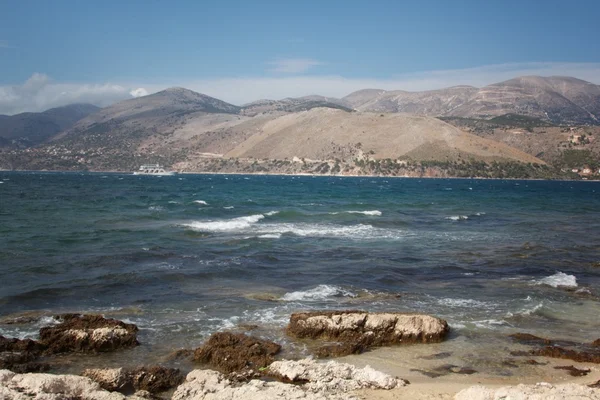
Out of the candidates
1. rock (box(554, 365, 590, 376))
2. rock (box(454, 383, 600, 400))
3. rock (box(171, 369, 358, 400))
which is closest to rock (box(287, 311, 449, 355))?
rock (box(554, 365, 590, 376))

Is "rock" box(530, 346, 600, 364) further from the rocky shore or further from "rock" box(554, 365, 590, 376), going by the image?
"rock" box(554, 365, 590, 376)

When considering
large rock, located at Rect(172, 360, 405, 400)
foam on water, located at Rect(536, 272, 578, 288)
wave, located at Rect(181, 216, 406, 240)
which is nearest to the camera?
large rock, located at Rect(172, 360, 405, 400)

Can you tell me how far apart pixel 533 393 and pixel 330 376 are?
3.50m

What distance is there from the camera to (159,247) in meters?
26.9

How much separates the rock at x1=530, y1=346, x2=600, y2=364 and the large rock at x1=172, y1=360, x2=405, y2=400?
15.2ft

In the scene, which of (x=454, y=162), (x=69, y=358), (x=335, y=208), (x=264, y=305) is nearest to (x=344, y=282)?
(x=264, y=305)

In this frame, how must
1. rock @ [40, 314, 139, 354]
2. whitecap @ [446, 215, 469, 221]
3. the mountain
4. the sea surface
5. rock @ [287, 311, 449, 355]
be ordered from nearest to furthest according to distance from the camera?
rock @ [40, 314, 139, 354]
rock @ [287, 311, 449, 355]
the sea surface
whitecap @ [446, 215, 469, 221]
the mountain

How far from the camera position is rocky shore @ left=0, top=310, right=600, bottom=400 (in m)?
8.23

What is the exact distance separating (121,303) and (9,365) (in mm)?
6027

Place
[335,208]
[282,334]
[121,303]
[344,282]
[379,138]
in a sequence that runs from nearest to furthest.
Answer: [282,334] → [121,303] → [344,282] → [335,208] → [379,138]

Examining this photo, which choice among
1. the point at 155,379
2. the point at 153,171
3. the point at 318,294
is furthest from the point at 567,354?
the point at 153,171

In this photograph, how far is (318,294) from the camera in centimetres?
1805

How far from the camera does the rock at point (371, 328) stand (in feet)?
42.1

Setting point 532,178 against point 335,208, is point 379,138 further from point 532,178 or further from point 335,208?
point 335,208
